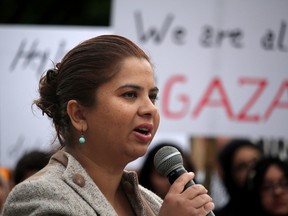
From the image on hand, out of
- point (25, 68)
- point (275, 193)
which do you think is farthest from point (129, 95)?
point (25, 68)

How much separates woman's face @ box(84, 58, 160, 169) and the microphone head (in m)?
0.07

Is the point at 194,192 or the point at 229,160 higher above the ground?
the point at 194,192

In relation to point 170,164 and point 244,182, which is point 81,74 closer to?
point 170,164

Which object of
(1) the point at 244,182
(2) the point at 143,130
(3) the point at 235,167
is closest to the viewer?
(2) the point at 143,130

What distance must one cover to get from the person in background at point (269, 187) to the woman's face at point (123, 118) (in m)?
2.55

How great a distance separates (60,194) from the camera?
98.6 inches

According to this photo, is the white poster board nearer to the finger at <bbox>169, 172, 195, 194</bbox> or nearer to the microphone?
the microphone

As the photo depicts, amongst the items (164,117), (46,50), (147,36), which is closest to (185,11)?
(147,36)

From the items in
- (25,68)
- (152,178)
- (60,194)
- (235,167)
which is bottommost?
(235,167)

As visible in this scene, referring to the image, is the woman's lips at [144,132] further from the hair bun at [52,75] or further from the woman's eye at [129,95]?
the hair bun at [52,75]

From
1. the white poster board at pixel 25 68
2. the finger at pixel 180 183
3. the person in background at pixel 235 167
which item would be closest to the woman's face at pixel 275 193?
the person in background at pixel 235 167

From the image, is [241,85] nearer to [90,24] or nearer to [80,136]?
[80,136]

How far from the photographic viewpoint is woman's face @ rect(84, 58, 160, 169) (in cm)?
259

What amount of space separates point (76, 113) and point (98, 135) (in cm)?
12
